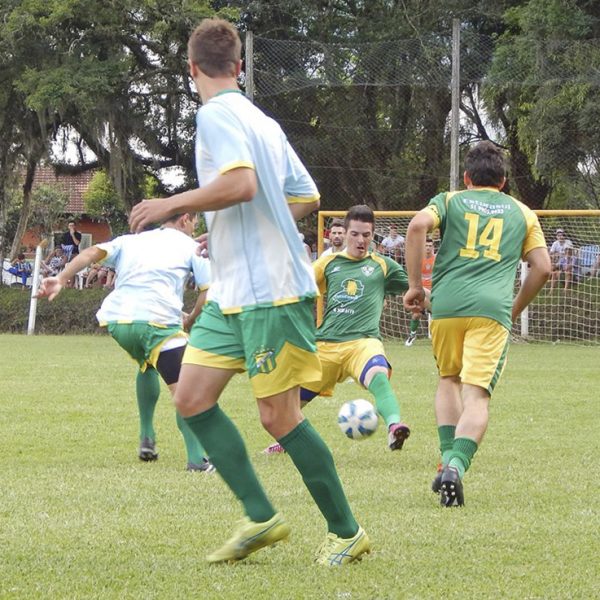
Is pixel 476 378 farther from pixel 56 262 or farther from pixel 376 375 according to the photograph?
pixel 56 262

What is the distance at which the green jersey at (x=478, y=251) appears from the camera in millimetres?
6602

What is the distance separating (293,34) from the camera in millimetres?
29375

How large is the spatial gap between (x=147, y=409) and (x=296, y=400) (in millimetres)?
4016

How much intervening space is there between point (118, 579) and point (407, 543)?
4.40 feet

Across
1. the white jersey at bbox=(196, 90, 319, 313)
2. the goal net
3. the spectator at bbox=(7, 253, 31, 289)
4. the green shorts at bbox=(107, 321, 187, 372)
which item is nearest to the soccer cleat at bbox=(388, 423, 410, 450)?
the green shorts at bbox=(107, 321, 187, 372)

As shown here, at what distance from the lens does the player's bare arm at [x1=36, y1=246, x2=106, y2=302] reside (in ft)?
20.8

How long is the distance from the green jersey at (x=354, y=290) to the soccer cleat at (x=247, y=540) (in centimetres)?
400

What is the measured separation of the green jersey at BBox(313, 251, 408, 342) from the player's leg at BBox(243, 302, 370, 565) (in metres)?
4.04

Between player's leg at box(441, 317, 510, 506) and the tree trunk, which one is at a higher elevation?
the tree trunk

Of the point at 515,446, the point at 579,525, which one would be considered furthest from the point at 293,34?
the point at 579,525

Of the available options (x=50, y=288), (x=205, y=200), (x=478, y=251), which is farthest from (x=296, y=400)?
(x=478, y=251)

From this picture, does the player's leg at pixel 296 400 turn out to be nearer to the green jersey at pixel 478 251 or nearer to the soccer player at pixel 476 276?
the soccer player at pixel 476 276

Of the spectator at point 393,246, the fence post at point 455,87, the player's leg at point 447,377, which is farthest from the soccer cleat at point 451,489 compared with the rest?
the fence post at point 455,87

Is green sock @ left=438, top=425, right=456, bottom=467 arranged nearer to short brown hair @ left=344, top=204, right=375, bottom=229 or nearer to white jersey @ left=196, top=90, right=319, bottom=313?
short brown hair @ left=344, top=204, right=375, bottom=229
